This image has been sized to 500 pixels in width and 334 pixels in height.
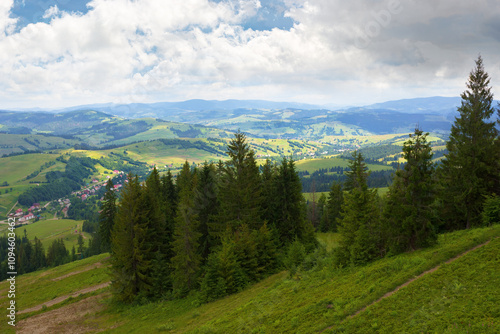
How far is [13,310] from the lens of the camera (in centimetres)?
4206

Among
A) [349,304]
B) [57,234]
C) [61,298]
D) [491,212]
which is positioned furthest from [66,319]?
[57,234]

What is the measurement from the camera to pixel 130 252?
39312 mm

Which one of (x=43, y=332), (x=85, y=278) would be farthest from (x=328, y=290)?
(x=85, y=278)

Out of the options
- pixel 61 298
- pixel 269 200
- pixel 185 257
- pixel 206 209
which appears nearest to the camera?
pixel 185 257

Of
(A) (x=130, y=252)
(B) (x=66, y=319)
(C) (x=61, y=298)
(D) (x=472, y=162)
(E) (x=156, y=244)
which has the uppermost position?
(D) (x=472, y=162)

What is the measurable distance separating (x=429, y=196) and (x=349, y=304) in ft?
39.9

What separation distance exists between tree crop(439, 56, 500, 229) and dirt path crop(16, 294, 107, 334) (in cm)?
4373

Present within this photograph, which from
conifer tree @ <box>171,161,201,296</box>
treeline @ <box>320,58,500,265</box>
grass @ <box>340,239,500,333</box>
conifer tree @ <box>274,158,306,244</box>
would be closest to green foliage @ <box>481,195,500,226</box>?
treeline @ <box>320,58,500,265</box>

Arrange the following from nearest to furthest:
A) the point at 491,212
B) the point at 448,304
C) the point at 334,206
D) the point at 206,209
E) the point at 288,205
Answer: the point at 448,304 → the point at 491,212 → the point at 288,205 → the point at 206,209 → the point at 334,206

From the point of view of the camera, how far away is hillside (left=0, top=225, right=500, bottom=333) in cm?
1405

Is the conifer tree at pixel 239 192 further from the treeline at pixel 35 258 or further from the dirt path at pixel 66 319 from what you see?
the treeline at pixel 35 258

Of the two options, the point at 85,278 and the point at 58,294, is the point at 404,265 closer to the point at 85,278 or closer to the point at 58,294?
the point at 58,294

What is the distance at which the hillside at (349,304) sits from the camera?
14047mm

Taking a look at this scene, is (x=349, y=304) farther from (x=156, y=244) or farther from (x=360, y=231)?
(x=156, y=244)
